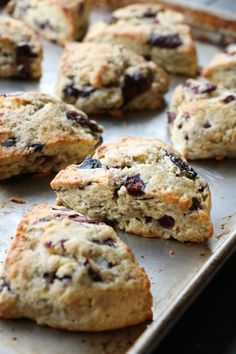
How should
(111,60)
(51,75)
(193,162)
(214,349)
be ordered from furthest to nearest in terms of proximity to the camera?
(51,75) → (111,60) → (193,162) → (214,349)

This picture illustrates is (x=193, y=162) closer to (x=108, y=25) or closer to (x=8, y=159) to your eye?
(x=8, y=159)

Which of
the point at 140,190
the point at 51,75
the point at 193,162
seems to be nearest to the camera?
the point at 140,190

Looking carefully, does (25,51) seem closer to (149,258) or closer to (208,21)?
(208,21)

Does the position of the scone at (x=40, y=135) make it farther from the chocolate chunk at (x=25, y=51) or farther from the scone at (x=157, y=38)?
the scone at (x=157, y=38)

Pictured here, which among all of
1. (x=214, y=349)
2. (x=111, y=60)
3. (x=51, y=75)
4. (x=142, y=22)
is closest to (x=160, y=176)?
(x=214, y=349)

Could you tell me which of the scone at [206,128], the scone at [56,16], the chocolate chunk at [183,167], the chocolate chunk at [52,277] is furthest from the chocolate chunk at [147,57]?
the chocolate chunk at [52,277]
